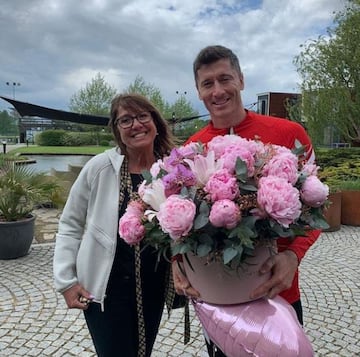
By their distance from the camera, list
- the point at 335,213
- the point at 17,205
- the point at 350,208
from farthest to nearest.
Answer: the point at 350,208 < the point at 335,213 < the point at 17,205

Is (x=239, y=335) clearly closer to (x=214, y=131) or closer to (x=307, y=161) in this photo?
(x=307, y=161)

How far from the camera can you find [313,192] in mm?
1119

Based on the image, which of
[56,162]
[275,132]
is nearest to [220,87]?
[275,132]

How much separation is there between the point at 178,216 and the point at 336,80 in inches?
522

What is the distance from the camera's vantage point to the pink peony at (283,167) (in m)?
1.09

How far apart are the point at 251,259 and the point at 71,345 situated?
8.12 ft

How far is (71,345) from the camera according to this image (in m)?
3.12

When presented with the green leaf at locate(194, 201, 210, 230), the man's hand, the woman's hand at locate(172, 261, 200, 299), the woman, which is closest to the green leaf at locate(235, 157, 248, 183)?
the green leaf at locate(194, 201, 210, 230)

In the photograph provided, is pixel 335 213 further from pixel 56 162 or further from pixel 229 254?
pixel 56 162

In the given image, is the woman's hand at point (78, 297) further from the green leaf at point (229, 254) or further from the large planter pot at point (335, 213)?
the large planter pot at point (335, 213)

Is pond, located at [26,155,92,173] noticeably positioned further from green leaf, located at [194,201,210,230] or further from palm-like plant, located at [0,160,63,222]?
green leaf, located at [194,201,210,230]

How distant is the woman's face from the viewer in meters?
1.82

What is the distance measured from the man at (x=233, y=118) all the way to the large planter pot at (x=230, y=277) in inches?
6.1

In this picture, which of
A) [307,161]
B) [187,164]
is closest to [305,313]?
[307,161]
